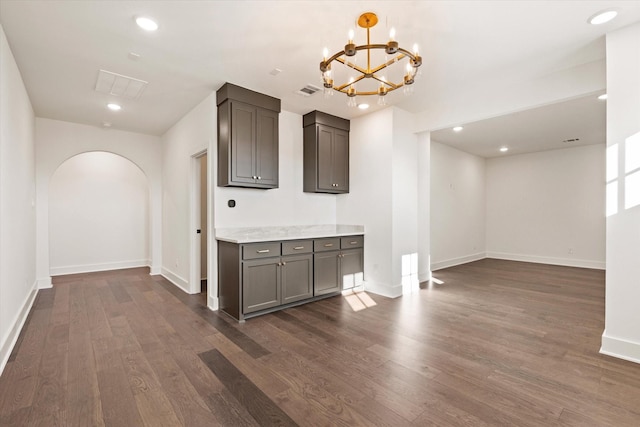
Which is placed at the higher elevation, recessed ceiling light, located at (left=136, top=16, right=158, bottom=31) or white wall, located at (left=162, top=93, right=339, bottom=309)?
recessed ceiling light, located at (left=136, top=16, right=158, bottom=31)

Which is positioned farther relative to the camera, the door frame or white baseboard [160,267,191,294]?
white baseboard [160,267,191,294]

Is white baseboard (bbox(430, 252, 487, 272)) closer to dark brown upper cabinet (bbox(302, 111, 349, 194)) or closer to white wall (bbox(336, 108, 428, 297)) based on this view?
white wall (bbox(336, 108, 428, 297))

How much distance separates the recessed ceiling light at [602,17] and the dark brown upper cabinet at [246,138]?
3.26 meters

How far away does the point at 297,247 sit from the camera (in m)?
3.92

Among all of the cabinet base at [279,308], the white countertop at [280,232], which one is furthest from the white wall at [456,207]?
the cabinet base at [279,308]

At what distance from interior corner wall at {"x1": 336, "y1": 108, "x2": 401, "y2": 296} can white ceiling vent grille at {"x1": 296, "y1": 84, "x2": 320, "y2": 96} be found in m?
1.21

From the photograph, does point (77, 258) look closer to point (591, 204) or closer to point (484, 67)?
point (484, 67)

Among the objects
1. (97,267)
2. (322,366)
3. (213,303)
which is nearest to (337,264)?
(213,303)

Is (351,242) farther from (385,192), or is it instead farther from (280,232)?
(280,232)

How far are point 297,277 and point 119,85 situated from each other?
3222 millimetres

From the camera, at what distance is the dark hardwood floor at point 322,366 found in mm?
1864

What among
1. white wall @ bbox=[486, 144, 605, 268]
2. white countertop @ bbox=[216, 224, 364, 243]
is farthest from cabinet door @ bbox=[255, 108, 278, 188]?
white wall @ bbox=[486, 144, 605, 268]

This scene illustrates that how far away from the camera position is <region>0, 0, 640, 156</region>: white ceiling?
90.9 inches

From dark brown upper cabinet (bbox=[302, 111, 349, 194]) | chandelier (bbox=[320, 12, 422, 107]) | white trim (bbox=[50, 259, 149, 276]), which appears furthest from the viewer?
white trim (bbox=[50, 259, 149, 276])
